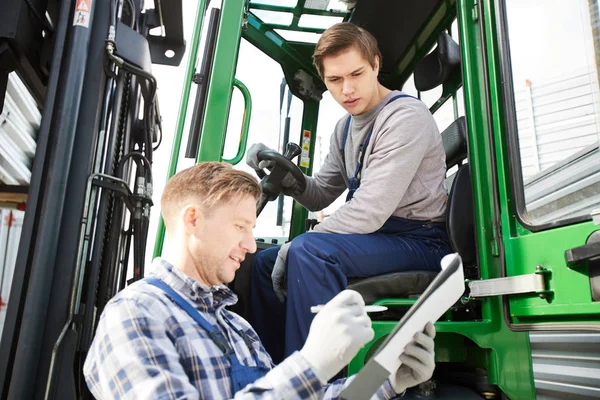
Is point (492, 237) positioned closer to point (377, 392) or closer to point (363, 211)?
point (363, 211)

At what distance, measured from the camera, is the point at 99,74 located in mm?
2096

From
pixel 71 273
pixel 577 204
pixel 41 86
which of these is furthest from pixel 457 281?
pixel 41 86

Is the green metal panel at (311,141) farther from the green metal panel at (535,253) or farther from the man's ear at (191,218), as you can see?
the man's ear at (191,218)

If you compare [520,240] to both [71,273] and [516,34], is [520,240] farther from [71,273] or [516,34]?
[71,273]

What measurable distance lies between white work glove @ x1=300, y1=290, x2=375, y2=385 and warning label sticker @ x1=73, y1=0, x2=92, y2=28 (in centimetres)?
169

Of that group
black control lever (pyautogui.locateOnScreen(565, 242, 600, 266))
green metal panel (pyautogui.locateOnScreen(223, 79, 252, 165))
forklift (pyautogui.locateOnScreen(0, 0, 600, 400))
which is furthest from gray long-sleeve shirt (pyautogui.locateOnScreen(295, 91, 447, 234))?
black control lever (pyautogui.locateOnScreen(565, 242, 600, 266))

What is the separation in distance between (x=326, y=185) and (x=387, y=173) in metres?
0.73

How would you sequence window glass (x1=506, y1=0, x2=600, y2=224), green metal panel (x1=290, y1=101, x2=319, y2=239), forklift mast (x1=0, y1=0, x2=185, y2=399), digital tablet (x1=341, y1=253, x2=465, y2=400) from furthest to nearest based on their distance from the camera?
green metal panel (x1=290, y1=101, x2=319, y2=239)
forklift mast (x1=0, y1=0, x2=185, y2=399)
window glass (x1=506, y1=0, x2=600, y2=224)
digital tablet (x1=341, y1=253, x2=465, y2=400)

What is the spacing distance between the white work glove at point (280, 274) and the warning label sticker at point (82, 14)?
1187mm

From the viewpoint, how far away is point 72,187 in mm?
1992

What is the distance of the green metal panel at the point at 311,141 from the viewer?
2.97 m

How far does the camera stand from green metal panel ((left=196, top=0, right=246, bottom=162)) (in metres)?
1.96

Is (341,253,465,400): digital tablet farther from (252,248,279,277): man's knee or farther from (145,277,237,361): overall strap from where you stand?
(252,248,279,277): man's knee

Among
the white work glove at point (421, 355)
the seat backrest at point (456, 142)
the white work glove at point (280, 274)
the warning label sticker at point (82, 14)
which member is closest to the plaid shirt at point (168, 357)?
the white work glove at point (421, 355)
